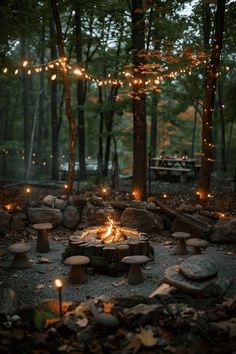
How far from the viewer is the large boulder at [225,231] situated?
28.6 ft

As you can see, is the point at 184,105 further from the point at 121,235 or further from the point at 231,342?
the point at 231,342

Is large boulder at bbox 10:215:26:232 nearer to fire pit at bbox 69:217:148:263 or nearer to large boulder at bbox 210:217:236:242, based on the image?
fire pit at bbox 69:217:148:263

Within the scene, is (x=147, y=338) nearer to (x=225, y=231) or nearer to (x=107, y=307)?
(x=107, y=307)

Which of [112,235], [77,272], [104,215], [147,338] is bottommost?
[77,272]

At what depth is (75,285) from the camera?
6.75 meters

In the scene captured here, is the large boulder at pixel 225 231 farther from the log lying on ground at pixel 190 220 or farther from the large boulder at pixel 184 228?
the large boulder at pixel 184 228

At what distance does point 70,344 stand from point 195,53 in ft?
29.0

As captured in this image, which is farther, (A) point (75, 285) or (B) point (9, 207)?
(B) point (9, 207)

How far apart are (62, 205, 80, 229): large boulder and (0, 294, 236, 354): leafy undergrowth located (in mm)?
5313

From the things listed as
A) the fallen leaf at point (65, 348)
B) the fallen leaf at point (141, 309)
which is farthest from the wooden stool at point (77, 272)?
the fallen leaf at point (65, 348)

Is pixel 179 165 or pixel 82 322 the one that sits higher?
pixel 179 165

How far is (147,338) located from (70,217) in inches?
256

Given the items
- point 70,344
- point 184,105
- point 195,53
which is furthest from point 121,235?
point 184,105

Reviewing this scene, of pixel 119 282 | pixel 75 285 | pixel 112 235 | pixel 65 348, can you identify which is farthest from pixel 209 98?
pixel 65 348
